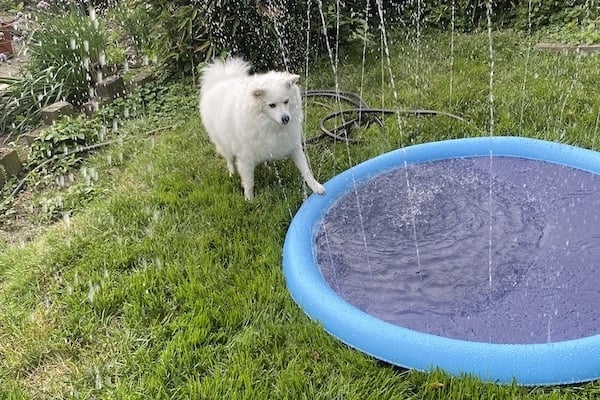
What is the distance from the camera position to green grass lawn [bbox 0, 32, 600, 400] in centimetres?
250

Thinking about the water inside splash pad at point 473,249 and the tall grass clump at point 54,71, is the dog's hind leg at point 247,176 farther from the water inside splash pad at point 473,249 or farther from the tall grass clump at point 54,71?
the tall grass clump at point 54,71

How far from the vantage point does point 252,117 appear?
3480 mm

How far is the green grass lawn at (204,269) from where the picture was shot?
2.50 meters

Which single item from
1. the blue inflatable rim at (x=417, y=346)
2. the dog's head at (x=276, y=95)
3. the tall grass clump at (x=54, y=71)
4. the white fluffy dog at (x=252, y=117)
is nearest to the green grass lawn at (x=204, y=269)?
the blue inflatable rim at (x=417, y=346)

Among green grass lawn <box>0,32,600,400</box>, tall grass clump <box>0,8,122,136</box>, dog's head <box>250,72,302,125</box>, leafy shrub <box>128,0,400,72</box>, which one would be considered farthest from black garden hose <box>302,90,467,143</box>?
tall grass clump <box>0,8,122,136</box>

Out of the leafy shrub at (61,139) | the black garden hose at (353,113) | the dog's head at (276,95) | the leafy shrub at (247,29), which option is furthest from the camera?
the leafy shrub at (247,29)

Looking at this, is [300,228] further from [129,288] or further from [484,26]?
[484,26]

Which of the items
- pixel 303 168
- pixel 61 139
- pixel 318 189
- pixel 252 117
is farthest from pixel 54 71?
pixel 318 189

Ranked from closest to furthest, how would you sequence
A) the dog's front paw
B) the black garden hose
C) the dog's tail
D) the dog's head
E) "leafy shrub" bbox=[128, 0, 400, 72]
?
the dog's head, the dog's front paw, the dog's tail, the black garden hose, "leafy shrub" bbox=[128, 0, 400, 72]

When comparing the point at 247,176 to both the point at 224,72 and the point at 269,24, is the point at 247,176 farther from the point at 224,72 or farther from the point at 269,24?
the point at 269,24

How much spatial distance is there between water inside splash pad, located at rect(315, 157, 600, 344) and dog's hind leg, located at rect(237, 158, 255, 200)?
0.58m

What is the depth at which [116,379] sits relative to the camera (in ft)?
8.44

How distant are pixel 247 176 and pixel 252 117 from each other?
0.44 meters

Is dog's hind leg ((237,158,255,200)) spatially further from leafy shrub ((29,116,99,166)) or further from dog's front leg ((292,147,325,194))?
leafy shrub ((29,116,99,166))
